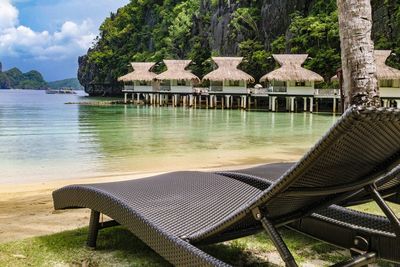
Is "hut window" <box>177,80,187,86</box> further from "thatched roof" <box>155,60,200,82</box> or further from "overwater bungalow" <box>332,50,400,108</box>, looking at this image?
"overwater bungalow" <box>332,50,400,108</box>

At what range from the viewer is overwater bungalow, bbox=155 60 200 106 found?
35.5m

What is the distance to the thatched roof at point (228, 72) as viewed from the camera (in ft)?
106

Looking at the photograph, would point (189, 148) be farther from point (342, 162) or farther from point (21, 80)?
point (21, 80)

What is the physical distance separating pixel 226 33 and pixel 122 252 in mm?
38959

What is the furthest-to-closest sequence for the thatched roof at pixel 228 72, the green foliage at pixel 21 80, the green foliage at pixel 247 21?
1. the green foliage at pixel 21 80
2. the green foliage at pixel 247 21
3. the thatched roof at pixel 228 72

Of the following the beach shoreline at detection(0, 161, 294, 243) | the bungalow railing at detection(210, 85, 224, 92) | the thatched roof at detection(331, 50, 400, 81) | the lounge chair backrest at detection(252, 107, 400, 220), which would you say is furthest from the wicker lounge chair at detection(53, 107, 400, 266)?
the bungalow railing at detection(210, 85, 224, 92)

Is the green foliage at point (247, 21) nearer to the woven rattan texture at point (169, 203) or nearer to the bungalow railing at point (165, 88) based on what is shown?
the bungalow railing at point (165, 88)

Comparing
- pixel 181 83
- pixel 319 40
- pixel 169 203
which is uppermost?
pixel 319 40

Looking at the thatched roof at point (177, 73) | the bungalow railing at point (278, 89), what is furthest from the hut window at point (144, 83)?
the bungalow railing at point (278, 89)

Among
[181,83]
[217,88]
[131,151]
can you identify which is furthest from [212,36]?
[131,151]

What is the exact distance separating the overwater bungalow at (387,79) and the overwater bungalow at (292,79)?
424 centimetres

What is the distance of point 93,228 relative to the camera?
99.6 inches

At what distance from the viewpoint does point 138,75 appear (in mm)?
38375

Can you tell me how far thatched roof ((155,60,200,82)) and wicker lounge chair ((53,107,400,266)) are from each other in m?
32.9
